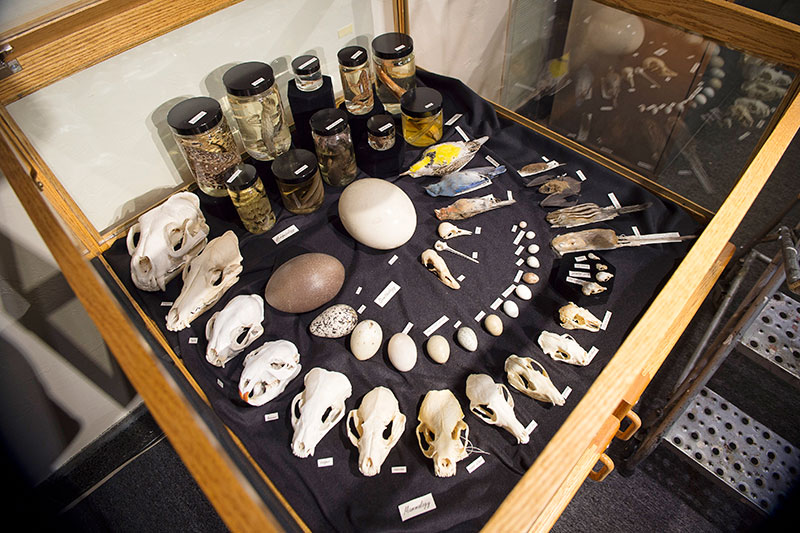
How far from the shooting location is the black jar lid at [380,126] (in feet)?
4.03

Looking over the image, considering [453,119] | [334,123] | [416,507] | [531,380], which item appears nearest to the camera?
[416,507]

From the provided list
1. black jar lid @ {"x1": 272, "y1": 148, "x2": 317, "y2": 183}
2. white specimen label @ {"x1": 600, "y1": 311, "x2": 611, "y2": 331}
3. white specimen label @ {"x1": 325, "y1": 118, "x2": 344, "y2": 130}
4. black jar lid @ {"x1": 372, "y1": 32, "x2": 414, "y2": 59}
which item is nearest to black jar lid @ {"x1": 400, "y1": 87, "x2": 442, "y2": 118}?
black jar lid @ {"x1": 372, "y1": 32, "x2": 414, "y2": 59}

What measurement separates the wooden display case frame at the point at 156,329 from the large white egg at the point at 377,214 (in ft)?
1.61

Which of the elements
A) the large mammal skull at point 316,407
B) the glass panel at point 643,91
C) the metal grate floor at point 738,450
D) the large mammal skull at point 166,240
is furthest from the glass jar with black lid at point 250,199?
the metal grate floor at point 738,450

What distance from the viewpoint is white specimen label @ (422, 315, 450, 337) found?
1.03 metres

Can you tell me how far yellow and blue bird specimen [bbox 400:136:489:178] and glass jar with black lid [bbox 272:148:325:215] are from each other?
266mm

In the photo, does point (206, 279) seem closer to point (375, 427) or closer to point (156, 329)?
point (156, 329)

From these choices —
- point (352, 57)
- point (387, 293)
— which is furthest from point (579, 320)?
point (352, 57)

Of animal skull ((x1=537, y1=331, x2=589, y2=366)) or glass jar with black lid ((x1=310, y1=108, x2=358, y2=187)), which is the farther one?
glass jar with black lid ((x1=310, y1=108, x2=358, y2=187))

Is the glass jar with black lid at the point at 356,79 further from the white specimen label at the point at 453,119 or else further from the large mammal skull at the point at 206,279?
the large mammal skull at the point at 206,279

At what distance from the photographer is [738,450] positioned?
4.02 ft

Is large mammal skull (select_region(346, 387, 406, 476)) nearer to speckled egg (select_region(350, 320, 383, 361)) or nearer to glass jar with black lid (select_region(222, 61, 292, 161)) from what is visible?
speckled egg (select_region(350, 320, 383, 361))

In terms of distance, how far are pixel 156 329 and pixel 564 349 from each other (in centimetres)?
88

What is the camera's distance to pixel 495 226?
121 cm
